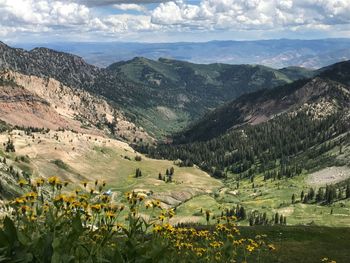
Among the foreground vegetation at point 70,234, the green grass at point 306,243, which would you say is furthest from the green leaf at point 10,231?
the green grass at point 306,243

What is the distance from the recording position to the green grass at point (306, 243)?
224 ft

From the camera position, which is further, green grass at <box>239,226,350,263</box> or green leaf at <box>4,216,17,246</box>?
green grass at <box>239,226,350,263</box>

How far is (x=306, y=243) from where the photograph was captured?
8250 centimetres

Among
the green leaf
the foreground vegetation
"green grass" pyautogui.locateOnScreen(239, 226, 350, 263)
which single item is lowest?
"green grass" pyautogui.locateOnScreen(239, 226, 350, 263)

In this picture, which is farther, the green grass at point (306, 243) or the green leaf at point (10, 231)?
the green grass at point (306, 243)

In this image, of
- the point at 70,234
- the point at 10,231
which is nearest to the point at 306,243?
the point at 70,234

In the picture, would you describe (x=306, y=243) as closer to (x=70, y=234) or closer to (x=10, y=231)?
(x=70, y=234)

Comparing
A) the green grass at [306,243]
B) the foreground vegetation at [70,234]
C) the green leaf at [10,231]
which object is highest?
the green leaf at [10,231]

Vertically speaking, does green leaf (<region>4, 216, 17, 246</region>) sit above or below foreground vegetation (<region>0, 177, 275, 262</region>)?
above

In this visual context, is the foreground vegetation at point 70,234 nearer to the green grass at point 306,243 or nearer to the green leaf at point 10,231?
the green leaf at point 10,231

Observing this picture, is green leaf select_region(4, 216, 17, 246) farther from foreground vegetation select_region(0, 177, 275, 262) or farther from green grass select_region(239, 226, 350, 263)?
green grass select_region(239, 226, 350, 263)

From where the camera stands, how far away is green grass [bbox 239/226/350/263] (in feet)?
224

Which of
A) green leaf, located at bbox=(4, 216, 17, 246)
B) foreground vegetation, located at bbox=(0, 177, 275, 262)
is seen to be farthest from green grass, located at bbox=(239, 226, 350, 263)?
green leaf, located at bbox=(4, 216, 17, 246)

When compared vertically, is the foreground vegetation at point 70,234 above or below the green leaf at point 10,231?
below
